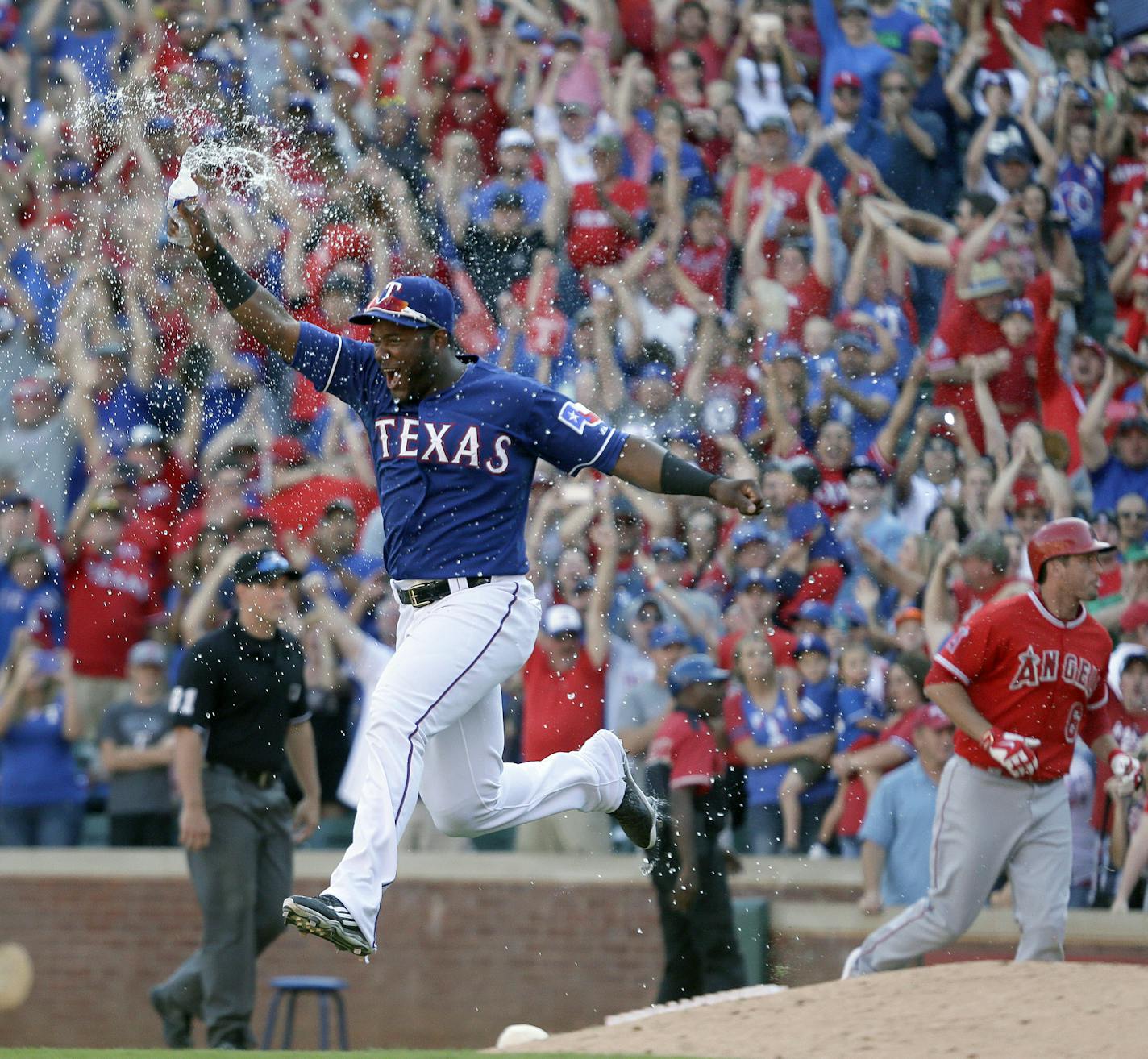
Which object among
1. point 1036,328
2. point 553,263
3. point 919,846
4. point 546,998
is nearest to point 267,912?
point 546,998

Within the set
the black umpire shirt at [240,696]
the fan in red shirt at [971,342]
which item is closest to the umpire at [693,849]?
the black umpire shirt at [240,696]

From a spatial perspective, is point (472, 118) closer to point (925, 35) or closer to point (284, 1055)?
point (925, 35)

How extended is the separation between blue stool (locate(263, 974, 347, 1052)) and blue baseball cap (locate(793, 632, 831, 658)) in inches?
113

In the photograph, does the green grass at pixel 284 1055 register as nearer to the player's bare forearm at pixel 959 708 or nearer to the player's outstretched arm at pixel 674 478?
the player's outstretched arm at pixel 674 478

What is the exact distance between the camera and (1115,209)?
42.7ft

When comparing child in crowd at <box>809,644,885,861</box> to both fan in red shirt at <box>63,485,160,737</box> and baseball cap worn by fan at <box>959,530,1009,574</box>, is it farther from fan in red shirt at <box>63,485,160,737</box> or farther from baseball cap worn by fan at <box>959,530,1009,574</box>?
fan in red shirt at <box>63,485,160,737</box>

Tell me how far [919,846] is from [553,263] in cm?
465

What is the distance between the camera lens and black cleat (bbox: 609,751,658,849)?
7.33 m

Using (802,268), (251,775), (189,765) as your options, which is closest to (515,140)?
(802,268)

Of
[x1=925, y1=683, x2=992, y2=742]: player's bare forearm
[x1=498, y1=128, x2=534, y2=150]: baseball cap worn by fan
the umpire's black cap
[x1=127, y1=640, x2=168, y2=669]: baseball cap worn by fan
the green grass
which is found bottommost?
the green grass

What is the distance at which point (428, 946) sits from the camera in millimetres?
10852

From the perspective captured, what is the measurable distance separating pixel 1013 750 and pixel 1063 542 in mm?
864

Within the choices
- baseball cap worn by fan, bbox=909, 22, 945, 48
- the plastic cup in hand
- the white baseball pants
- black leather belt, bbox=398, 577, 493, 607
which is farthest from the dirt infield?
baseball cap worn by fan, bbox=909, 22, 945, 48

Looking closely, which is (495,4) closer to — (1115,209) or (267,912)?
(1115,209)
